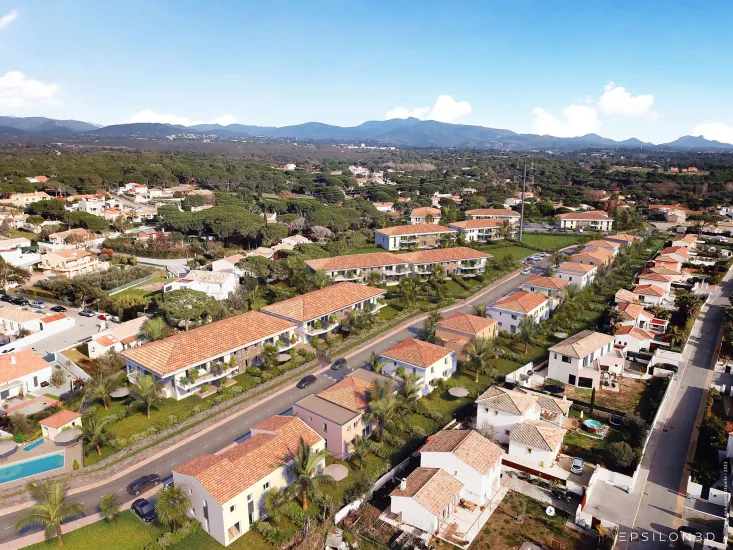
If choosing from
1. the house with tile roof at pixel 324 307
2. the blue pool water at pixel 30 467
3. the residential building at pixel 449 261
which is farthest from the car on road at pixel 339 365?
the residential building at pixel 449 261

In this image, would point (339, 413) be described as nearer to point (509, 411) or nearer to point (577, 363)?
point (509, 411)

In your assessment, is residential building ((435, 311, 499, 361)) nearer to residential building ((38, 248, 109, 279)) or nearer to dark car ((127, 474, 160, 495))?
dark car ((127, 474, 160, 495))

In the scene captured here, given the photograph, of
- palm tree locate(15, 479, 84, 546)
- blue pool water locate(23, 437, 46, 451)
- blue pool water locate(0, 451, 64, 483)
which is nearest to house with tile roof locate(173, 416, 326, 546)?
palm tree locate(15, 479, 84, 546)

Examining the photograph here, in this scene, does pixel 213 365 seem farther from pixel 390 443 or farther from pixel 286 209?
pixel 286 209

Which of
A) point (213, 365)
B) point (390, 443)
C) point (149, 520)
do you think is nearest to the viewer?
point (149, 520)

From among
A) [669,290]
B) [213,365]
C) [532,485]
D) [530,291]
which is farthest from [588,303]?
[213,365]
